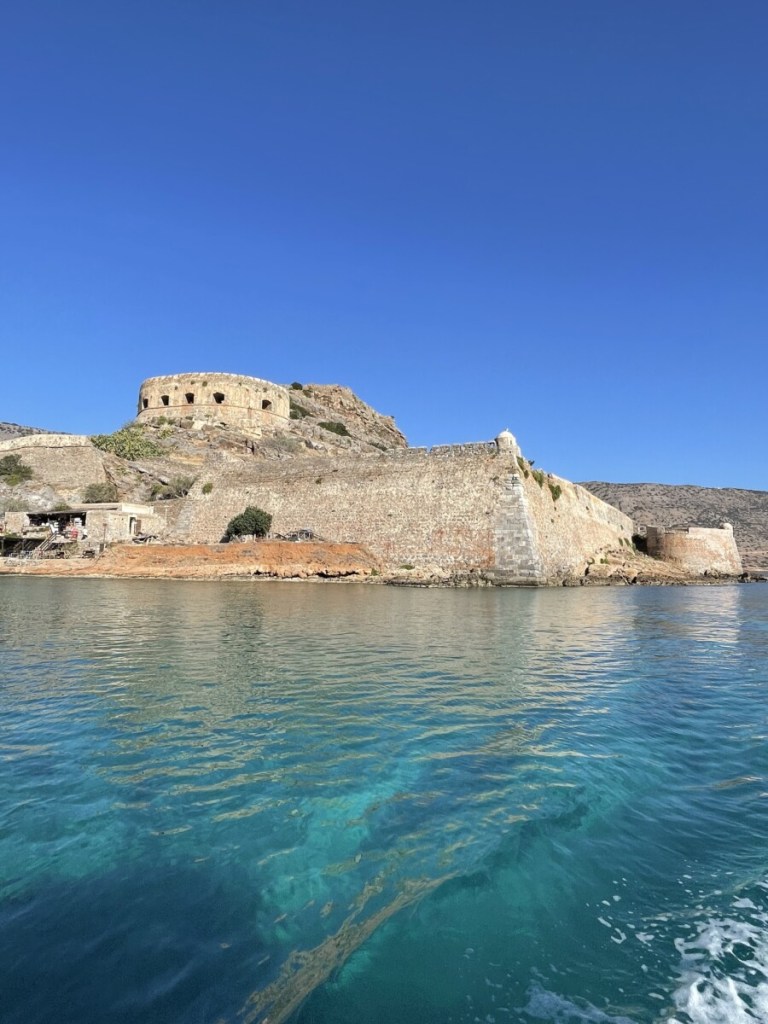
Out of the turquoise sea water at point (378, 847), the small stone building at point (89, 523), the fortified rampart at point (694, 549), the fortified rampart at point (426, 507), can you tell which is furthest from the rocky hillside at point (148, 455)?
the turquoise sea water at point (378, 847)

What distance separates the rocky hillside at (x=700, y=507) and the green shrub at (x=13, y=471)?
Answer: 181 ft

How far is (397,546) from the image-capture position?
82.4 feet

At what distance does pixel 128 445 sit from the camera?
126 feet

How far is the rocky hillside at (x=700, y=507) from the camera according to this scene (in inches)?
2687

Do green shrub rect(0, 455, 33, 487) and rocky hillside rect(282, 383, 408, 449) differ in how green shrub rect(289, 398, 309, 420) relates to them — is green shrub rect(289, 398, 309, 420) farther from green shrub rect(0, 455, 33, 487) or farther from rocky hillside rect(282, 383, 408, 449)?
green shrub rect(0, 455, 33, 487)

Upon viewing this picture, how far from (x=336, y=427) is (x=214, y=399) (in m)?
11.2

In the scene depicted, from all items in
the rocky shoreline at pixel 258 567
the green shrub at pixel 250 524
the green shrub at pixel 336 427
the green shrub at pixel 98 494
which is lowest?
the rocky shoreline at pixel 258 567

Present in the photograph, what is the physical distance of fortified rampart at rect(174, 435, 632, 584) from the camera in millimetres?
23109

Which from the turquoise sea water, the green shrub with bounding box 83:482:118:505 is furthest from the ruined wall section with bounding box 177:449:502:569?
the turquoise sea water

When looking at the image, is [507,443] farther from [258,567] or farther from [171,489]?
[171,489]

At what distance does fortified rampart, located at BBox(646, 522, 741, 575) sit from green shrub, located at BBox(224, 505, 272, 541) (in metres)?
24.6

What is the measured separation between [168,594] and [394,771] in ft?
46.2

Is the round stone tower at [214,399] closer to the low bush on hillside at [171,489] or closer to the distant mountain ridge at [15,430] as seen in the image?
the low bush on hillside at [171,489]

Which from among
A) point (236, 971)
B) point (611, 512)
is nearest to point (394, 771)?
point (236, 971)
